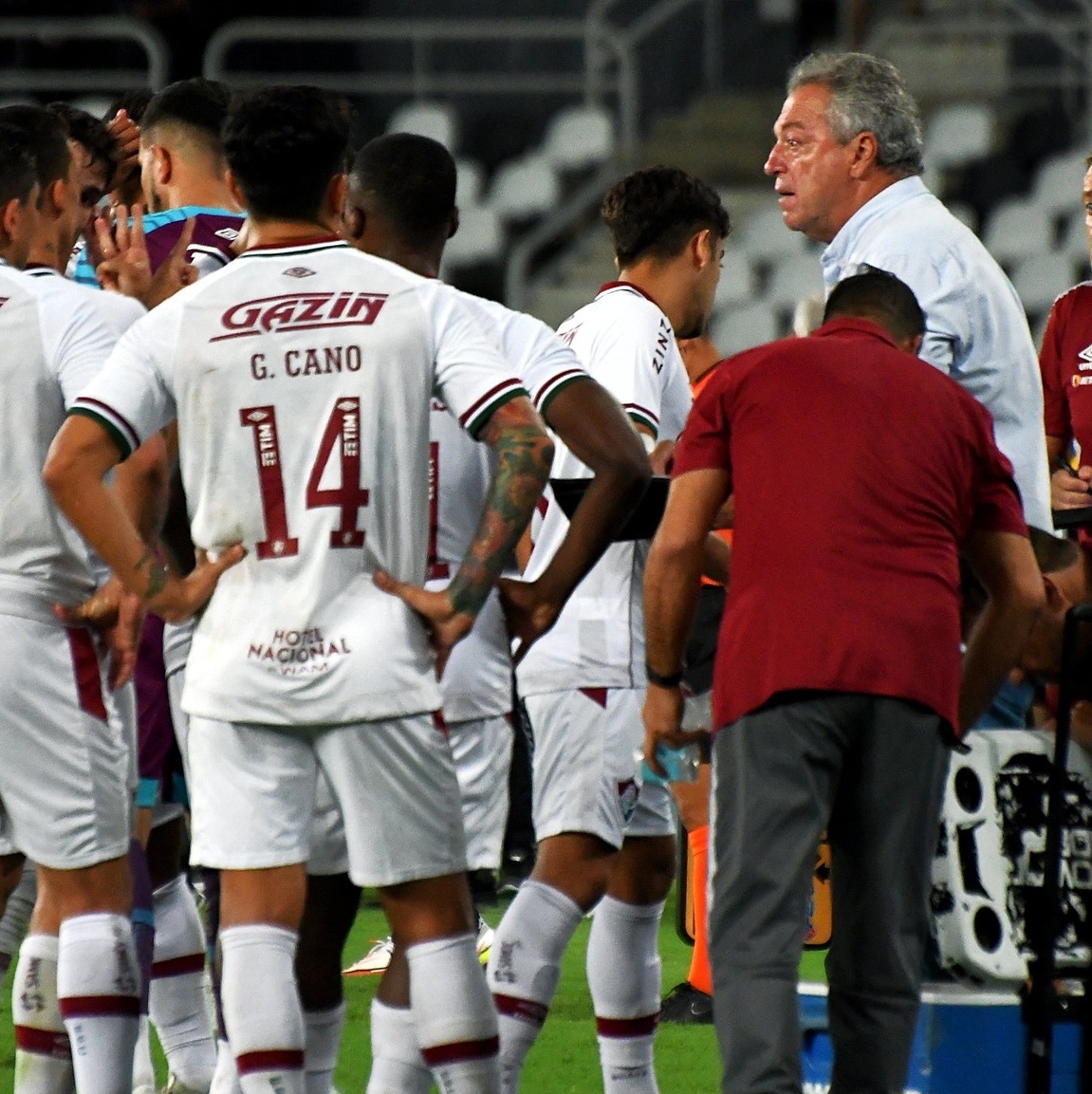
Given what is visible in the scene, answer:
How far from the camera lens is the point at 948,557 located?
341 centimetres

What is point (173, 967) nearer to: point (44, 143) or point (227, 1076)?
point (227, 1076)

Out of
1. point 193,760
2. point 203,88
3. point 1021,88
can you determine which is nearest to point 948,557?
point 193,760

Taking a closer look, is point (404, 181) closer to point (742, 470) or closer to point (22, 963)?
point (742, 470)

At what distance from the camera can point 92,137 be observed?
4992mm

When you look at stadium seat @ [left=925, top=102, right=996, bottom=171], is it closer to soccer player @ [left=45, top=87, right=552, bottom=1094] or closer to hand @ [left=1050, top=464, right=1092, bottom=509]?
hand @ [left=1050, top=464, right=1092, bottom=509]

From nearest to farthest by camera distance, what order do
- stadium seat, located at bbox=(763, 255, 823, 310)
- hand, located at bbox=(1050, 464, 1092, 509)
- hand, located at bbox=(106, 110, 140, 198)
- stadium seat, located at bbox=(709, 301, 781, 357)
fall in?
hand, located at bbox=(1050, 464, 1092, 509)
hand, located at bbox=(106, 110, 140, 198)
stadium seat, located at bbox=(709, 301, 781, 357)
stadium seat, located at bbox=(763, 255, 823, 310)

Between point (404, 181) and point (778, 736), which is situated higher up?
point (404, 181)

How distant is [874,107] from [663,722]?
1.58 m

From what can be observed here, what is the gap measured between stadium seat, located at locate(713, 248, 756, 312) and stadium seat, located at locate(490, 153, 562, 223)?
4.07 feet

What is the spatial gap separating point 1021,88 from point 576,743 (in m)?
11.2

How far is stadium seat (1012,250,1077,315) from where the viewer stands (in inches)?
516

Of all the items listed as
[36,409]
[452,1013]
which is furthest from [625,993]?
[36,409]

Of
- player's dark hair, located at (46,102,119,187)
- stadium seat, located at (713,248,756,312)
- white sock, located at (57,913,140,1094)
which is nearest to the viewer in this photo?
white sock, located at (57,913,140,1094)

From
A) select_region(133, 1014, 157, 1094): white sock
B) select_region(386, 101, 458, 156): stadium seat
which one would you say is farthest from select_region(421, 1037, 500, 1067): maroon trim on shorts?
select_region(386, 101, 458, 156): stadium seat
